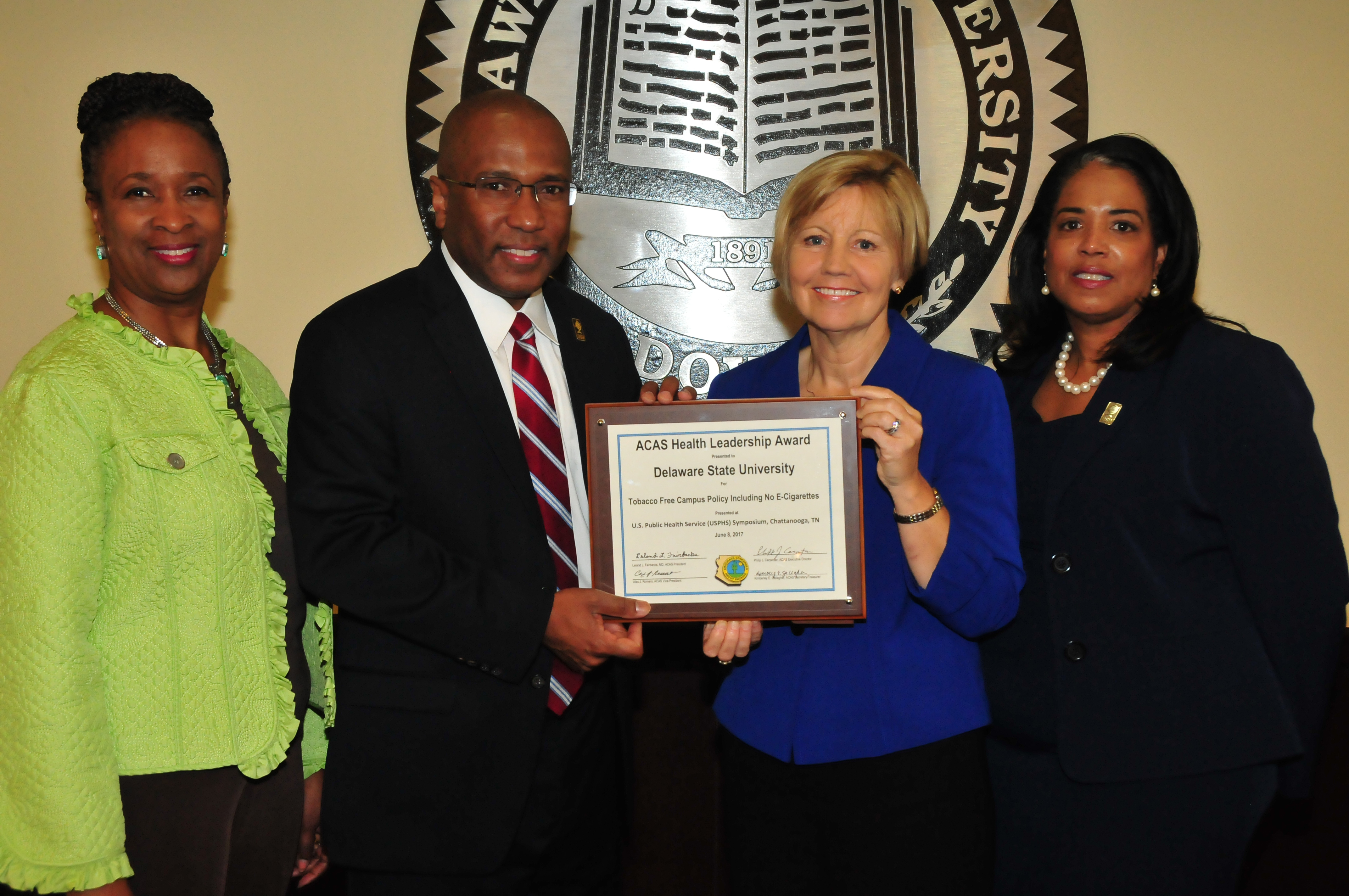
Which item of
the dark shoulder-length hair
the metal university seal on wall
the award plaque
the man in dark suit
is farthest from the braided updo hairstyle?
the dark shoulder-length hair

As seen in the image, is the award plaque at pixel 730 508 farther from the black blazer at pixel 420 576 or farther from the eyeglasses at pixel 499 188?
the eyeglasses at pixel 499 188

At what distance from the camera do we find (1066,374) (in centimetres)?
197

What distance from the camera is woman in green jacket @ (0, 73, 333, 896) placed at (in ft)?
4.65

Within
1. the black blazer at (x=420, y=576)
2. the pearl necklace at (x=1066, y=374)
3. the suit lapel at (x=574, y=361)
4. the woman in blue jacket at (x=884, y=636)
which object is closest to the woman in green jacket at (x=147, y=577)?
the black blazer at (x=420, y=576)

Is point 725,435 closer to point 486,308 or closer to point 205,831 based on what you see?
point 486,308

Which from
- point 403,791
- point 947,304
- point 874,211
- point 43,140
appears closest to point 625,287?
point 947,304

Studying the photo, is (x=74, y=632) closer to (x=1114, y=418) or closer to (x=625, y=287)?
(x=625, y=287)

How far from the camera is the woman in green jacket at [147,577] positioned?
1.42 meters

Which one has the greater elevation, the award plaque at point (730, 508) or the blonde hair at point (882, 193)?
the blonde hair at point (882, 193)

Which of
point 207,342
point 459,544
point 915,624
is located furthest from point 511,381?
point 915,624

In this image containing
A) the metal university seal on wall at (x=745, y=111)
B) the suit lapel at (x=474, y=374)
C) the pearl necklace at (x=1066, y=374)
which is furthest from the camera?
the metal university seal on wall at (x=745, y=111)

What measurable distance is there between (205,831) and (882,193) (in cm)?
165

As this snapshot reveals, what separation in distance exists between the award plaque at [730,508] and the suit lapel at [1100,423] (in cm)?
52

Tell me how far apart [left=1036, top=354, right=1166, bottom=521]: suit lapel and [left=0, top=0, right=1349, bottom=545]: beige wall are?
128cm
